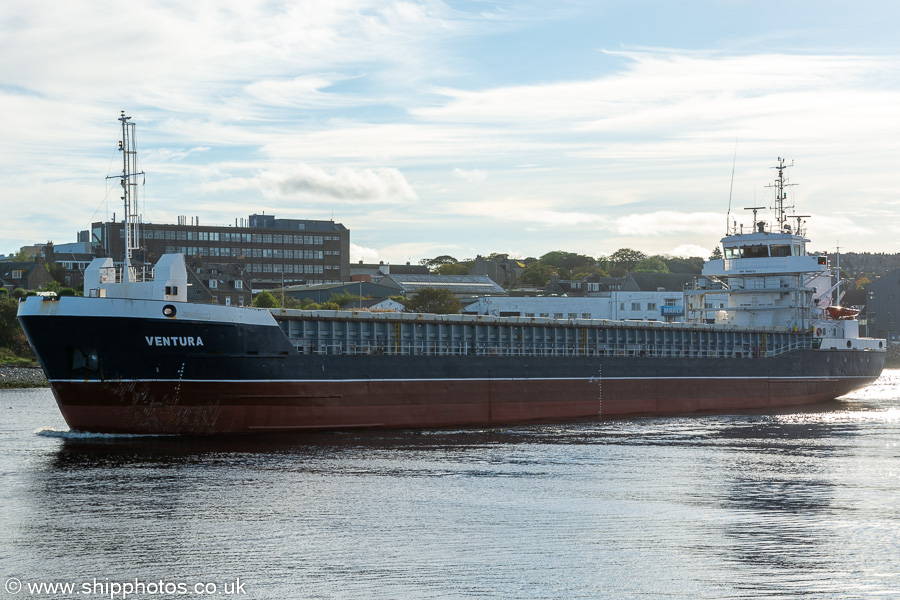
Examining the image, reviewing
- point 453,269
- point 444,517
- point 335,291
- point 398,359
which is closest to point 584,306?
point 335,291

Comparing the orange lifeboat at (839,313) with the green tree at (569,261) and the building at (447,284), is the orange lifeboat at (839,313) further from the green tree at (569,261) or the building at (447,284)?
the green tree at (569,261)

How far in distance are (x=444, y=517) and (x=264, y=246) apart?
4873 inches

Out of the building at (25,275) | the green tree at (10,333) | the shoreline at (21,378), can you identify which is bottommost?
the shoreline at (21,378)

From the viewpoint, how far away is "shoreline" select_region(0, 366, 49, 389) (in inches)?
2773

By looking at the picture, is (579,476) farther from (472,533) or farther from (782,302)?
(782,302)

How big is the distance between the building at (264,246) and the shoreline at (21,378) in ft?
156

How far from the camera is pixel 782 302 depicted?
61.0 metres

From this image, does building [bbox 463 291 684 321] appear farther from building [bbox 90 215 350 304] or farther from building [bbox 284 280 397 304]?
building [bbox 90 215 350 304]

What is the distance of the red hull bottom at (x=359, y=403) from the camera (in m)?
33.7

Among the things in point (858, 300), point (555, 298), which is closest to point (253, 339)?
point (555, 298)

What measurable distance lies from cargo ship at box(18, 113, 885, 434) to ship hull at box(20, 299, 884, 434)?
51 millimetres

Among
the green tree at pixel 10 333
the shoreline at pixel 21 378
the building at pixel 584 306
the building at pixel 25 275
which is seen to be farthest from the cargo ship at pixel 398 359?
the building at pixel 25 275

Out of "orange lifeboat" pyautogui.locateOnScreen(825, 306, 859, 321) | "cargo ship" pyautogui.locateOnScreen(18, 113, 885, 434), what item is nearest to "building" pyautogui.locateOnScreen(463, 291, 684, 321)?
"orange lifeboat" pyautogui.locateOnScreen(825, 306, 859, 321)

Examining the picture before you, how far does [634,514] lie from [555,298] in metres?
76.7
